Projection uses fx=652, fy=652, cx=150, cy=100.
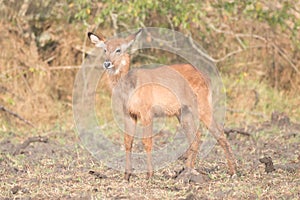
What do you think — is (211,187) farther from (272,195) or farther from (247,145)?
(247,145)

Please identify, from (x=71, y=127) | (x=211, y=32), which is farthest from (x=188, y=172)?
(x=211, y=32)

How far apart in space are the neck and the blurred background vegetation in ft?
10.7

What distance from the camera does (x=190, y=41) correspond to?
11.7 meters

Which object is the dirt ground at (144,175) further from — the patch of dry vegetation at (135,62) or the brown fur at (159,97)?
the brown fur at (159,97)

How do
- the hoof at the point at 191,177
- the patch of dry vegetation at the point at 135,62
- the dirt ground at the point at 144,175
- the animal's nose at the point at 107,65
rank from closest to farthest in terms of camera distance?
1. the dirt ground at the point at 144,175
2. the hoof at the point at 191,177
3. the animal's nose at the point at 107,65
4. the patch of dry vegetation at the point at 135,62

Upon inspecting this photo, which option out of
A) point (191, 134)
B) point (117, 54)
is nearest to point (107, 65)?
point (117, 54)

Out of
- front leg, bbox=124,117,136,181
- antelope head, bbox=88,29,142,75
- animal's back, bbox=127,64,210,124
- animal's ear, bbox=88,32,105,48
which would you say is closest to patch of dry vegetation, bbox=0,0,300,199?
front leg, bbox=124,117,136,181

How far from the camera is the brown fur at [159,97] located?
6.75 meters

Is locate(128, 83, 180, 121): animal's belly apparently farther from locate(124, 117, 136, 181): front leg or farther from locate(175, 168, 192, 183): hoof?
locate(175, 168, 192, 183): hoof

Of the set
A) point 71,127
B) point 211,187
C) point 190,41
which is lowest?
point 71,127

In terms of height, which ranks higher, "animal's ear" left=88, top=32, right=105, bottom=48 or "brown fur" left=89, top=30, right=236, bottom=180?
"animal's ear" left=88, top=32, right=105, bottom=48

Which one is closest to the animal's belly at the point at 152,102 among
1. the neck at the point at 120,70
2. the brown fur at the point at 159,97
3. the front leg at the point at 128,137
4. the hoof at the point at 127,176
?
the brown fur at the point at 159,97

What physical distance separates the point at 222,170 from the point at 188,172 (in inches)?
28.9

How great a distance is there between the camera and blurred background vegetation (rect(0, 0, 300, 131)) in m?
10.8
